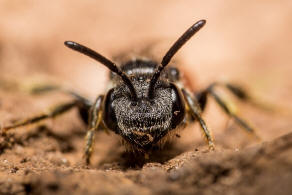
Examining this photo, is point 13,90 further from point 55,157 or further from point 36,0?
point 36,0

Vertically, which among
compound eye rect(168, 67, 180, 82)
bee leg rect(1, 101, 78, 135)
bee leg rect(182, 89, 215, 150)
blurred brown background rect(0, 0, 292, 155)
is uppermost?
blurred brown background rect(0, 0, 292, 155)

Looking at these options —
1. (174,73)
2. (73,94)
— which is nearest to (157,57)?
(174,73)

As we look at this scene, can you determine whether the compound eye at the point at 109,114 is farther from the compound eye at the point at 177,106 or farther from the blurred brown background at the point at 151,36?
the blurred brown background at the point at 151,36

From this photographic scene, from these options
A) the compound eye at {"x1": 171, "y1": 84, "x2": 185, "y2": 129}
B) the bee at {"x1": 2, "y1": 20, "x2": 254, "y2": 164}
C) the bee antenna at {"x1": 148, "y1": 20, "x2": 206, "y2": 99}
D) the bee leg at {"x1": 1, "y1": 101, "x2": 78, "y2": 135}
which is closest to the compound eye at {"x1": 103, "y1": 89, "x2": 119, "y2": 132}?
the bee at {"x1": 2, "y1": 20, "x2": 254, "y2": 164}

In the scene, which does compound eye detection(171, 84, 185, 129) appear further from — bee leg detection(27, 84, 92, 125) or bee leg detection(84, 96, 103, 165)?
bee leg detection(27, 84, 92, 125)

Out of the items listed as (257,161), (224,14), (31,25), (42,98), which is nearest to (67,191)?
(257,161)

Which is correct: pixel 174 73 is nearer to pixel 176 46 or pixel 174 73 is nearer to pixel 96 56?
pixel 176 46
